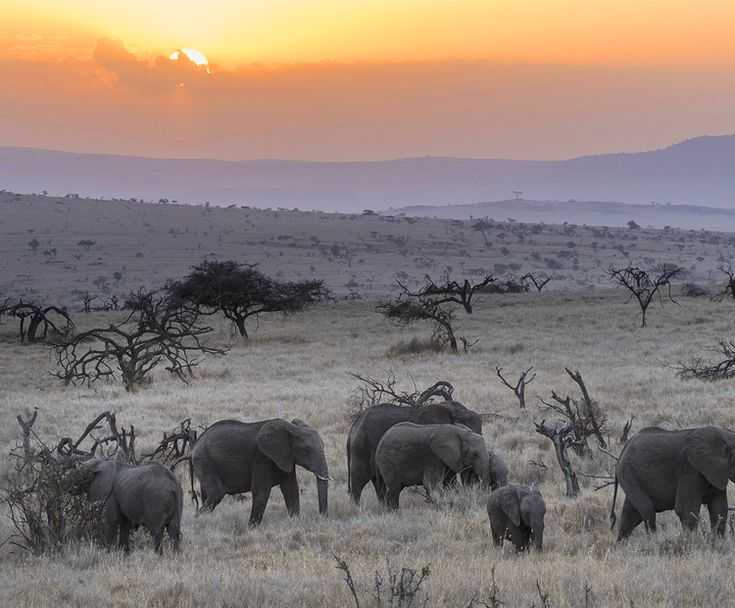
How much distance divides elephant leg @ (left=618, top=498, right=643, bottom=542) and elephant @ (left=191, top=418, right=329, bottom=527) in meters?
3.11

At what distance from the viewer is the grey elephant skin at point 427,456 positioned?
1209cm

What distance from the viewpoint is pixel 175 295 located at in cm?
4594

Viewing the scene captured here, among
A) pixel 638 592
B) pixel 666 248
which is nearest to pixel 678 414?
pixel 638 592

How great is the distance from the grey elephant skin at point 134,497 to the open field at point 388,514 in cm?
33

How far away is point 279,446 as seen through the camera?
1192 centimetres

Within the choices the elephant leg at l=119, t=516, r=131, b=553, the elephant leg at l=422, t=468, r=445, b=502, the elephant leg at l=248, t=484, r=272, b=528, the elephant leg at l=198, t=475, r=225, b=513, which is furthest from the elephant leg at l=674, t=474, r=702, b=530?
the elephant leg at l=119, t=516, r=131, b=553

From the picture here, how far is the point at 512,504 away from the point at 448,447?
216 cm

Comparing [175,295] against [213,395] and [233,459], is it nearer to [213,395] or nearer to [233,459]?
[213,395]

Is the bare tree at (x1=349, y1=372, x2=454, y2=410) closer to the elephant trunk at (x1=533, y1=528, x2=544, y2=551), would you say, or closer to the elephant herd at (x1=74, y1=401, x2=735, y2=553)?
the elephant herd at (x1=74, y1=401, x2=735, y2=553)

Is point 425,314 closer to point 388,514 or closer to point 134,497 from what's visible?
point 388,514

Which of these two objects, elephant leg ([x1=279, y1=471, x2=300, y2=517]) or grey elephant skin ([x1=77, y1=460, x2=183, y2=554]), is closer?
grey elephant skin ([x1=77, y1=460, x2=183, y2=554])

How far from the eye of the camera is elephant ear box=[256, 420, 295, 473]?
11898mm

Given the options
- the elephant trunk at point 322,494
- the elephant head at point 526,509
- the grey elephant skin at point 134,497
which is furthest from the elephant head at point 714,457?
the grey elephant skin at point 134,497

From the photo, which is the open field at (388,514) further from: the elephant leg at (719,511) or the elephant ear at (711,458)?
the elephant ear at (711,458)
